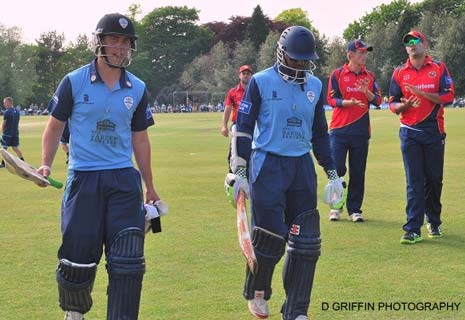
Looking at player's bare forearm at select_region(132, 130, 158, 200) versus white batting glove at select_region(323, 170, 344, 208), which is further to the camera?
white batting glove at select_region(323, 170, 344, 208)

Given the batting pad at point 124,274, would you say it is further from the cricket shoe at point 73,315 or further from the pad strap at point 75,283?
the cricket shoe at point 73,315

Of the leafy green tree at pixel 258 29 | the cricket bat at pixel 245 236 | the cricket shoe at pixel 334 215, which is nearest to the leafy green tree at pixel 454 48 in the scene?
the leafy green tree at pixel 258 29

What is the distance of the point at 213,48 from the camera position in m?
107

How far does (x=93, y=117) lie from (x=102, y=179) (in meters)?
0.43

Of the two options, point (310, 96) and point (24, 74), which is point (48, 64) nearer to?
point (24, 74)

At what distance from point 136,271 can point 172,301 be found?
1327 millimetres

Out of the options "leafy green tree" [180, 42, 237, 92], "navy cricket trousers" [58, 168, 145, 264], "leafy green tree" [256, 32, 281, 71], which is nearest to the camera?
"navy cricket trousers" [58, 168, 145, 264]

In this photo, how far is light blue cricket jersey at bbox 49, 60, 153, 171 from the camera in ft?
17.4

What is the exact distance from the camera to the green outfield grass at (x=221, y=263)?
6.26 m

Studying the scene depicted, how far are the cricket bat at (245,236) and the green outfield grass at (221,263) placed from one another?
0.50 meters

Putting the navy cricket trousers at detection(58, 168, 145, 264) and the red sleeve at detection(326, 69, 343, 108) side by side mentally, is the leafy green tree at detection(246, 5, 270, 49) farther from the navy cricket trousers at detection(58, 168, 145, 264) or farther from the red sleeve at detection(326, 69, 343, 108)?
the navy cricket trousers at detection(58, 168, 145, 264)

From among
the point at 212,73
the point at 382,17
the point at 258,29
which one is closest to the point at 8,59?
the point at 212,73

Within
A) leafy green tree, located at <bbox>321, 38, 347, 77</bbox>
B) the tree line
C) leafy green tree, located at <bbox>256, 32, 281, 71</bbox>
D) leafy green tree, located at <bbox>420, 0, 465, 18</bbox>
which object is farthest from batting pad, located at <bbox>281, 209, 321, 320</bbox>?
leafy green tree, located at <bbox>420, 0, 465, 18</bbox>

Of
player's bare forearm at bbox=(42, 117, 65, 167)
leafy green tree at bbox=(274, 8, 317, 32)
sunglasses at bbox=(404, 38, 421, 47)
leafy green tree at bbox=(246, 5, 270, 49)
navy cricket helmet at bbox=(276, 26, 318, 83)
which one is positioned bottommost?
player's bare forearm at bbox=(42, 117, 65, 167)
